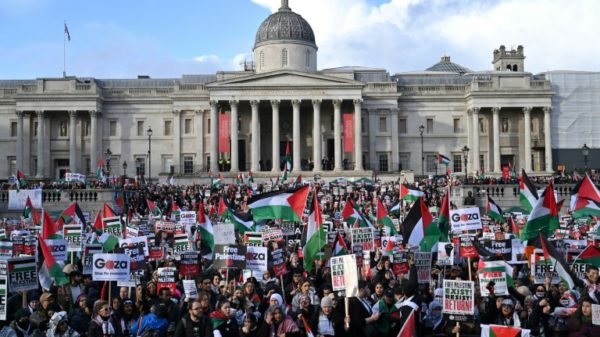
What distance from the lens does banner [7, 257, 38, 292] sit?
12.8m

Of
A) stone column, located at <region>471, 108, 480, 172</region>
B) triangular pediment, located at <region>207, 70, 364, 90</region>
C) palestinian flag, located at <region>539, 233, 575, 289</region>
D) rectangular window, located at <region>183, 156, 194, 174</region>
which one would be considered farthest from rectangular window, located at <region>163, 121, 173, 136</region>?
palestinian flag, located at <region>539, 233, 575, 289</region>

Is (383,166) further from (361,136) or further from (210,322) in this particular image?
(210,322)

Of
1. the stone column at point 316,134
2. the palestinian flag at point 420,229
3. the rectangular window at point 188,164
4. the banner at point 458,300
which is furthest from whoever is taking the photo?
the rectangular window at point 188,164

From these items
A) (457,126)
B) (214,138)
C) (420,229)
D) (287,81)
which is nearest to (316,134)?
(287,81)

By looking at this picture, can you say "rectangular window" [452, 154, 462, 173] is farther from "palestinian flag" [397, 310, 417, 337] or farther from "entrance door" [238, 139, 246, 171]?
"palestinian flag" [397, 310, 417, 337]

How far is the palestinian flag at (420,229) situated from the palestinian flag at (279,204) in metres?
2.58

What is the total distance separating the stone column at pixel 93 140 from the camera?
65875 mm

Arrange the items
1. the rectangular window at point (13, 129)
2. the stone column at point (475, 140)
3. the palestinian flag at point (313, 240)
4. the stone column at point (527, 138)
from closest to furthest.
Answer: the palestinian flag at point (313, 240), the stone column at point (527, 138), the stone column at point (475, 140), the rectangular window at point (13, 129)

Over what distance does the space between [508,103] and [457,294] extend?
189 ft

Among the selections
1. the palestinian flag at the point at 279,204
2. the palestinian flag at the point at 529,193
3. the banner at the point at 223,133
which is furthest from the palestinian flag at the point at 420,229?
the banner at the point at 223,133

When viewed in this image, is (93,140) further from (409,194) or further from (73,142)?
(409,194)

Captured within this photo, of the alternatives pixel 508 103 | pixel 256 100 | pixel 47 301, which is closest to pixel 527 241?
pixel 47 301

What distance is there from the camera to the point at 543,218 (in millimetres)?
16797

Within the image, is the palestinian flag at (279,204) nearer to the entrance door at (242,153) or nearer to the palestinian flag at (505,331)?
the palestinian flag at (505,331)
